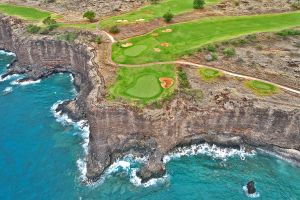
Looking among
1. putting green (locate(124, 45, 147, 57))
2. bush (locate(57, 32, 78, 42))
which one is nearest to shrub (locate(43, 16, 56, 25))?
bush (locate(57, 32, 78, 42))

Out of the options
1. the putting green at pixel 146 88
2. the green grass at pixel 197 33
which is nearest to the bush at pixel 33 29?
the green grass at pixel 197 33

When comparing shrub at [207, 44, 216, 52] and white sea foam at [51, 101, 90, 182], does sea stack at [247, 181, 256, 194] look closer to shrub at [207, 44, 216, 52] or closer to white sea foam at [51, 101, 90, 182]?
white sea foam at [51, 101, 90, 182]

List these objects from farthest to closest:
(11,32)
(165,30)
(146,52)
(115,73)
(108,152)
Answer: (11,32) < (165,30) < (146,52) < (115,73) < (108,152)

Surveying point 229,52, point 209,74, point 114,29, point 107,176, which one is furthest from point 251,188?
point 114,29

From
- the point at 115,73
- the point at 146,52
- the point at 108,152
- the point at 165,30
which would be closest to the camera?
the point at 108,152

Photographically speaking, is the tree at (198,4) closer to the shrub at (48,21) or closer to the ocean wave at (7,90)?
the shrub at (48,21)

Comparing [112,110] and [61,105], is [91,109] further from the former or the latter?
[61,105]

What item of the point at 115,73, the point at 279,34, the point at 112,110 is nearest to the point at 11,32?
the point at 115,73
